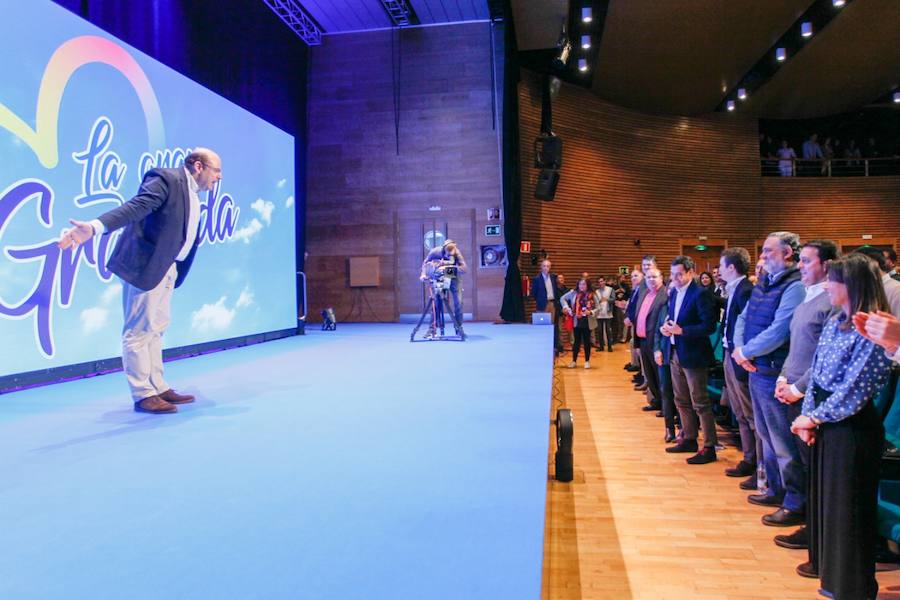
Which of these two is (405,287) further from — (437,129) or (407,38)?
(407,38)

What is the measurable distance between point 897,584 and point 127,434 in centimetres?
331

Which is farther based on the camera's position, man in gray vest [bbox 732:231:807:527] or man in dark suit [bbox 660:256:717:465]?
man in dark suit [bbox 660:256:717:465]

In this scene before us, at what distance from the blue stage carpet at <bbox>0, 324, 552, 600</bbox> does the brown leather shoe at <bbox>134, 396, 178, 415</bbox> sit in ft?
0.20

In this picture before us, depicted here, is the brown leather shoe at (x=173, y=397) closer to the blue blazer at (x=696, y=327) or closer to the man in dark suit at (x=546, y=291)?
the blue blazer at (x=696, y=327)

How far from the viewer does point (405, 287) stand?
1190cm

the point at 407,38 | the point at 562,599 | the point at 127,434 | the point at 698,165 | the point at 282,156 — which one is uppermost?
the point at 407,38

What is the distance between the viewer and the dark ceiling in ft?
32.2

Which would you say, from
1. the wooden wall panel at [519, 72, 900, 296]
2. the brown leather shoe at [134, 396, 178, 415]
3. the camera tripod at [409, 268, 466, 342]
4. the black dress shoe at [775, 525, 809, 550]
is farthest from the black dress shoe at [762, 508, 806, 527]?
the wooden wall panel at [519, 72, 900, 296]

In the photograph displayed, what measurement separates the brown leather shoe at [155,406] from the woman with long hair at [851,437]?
3.02 m

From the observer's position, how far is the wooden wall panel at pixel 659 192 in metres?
12.7


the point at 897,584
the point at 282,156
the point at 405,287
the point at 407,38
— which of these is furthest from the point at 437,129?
the point at 897,584

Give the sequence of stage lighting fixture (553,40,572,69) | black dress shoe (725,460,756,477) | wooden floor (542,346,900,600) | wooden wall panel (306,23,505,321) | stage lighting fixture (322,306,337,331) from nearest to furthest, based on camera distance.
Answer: wooden floor (542,346,900,600) < black dress shoe (725,460,756,477) < stage lighting fixture (322,306,337,331) < stage lighting fixture (553,40,572,69) < wooden wall panel (306,23,505,321)

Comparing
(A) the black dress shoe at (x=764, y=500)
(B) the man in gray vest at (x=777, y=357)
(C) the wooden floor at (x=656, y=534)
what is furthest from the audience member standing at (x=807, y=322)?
(A) the black dress shoe at (x=764, y=500)

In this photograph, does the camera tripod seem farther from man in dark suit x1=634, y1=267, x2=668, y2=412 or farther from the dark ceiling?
the dark ceiling
